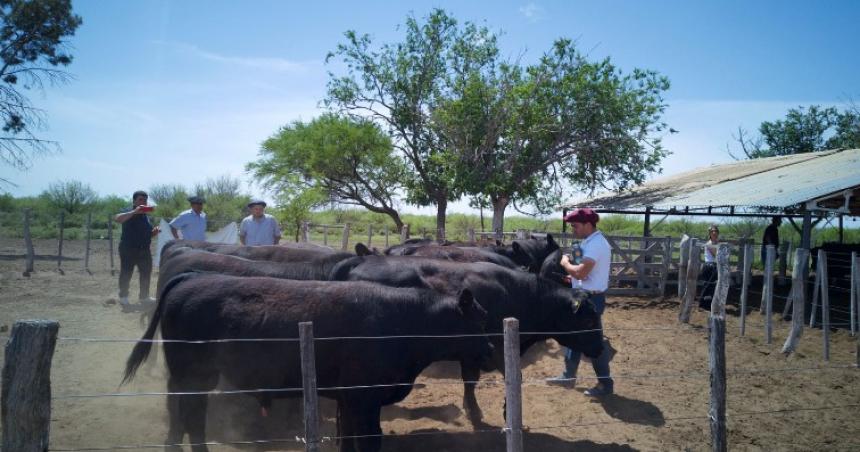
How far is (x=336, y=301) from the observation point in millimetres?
4570

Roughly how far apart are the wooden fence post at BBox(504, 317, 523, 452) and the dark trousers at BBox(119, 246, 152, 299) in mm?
8269

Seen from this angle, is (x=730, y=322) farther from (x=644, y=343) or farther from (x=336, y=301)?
(x=336, y=301)

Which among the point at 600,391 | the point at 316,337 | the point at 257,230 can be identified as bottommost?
the point at 600,391

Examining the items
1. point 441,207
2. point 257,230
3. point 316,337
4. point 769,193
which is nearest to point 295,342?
point 316,337

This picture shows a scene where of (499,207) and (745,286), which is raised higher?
(499,207)

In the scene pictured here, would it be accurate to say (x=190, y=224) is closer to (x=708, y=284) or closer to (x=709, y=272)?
(x=708, y=284)

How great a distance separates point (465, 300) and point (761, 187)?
42.8 ft

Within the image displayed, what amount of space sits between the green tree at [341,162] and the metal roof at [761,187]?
8189 mm

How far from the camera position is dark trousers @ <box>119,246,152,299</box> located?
9.52 meters

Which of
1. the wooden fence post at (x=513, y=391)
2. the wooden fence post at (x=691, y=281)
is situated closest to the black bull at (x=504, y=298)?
the wooden fence post at (x=513, y=391)

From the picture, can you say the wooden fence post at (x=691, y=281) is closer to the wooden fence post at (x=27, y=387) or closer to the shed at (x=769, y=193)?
the shed at (x=769, y=193)

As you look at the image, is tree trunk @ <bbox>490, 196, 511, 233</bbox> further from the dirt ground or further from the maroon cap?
the maroon cap

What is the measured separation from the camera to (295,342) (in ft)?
14.4

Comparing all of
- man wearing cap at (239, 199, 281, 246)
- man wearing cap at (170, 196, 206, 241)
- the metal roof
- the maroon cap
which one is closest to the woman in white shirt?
the metal roof
